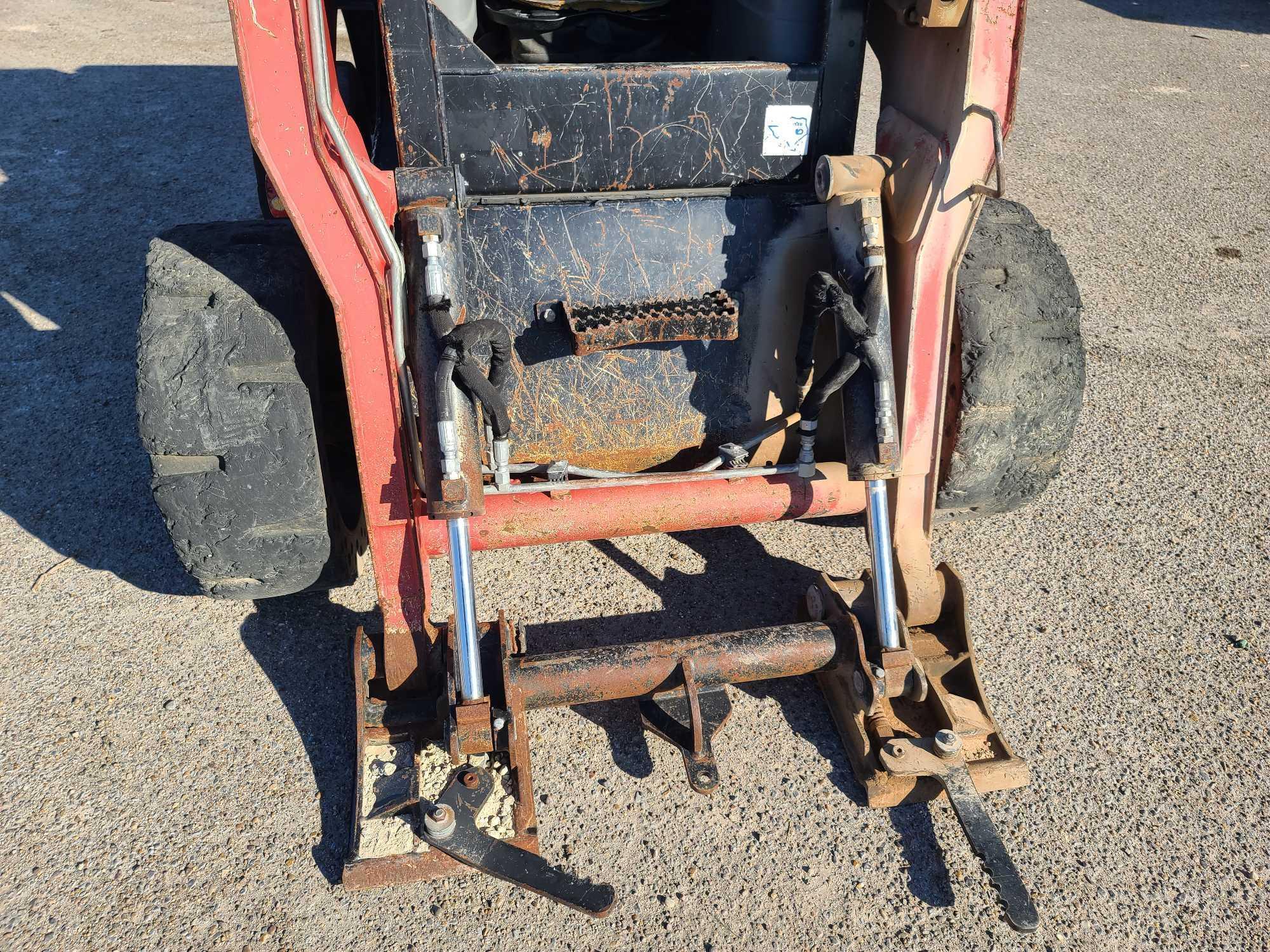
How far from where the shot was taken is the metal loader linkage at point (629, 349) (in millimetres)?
2312

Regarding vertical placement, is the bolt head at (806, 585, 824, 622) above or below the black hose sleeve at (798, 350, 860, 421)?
below

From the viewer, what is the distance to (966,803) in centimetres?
240

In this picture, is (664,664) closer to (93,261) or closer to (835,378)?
(835,378)

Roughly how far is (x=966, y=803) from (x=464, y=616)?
1295mm

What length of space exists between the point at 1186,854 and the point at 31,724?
3063 millimetres

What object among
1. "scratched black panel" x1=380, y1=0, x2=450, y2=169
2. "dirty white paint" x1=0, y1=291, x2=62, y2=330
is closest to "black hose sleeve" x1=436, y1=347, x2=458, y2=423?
"scratched black panel" x1=380, y1=0, x2=450, y2=169

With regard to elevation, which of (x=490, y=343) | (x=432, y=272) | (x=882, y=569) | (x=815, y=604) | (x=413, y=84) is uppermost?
(x=413, y=84)

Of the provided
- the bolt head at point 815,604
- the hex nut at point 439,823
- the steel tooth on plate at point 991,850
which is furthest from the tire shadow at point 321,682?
the steel tooth on plate at point 991,850

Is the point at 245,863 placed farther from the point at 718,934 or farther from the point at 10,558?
the point at 10,558

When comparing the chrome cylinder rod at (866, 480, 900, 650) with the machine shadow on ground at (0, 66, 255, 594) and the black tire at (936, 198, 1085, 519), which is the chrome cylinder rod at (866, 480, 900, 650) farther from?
the machine shadow on ground at (0, 66, 255, 594)

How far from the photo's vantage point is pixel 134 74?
7.60m

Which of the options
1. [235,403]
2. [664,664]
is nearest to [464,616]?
[664,664]

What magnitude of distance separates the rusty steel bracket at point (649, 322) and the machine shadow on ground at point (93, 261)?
1.60m

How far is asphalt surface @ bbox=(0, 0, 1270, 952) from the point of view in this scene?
233 cm
